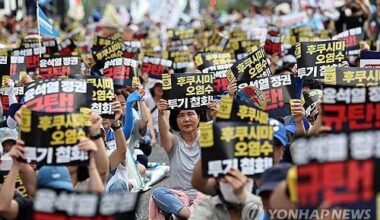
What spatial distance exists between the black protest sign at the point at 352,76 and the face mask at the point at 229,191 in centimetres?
218

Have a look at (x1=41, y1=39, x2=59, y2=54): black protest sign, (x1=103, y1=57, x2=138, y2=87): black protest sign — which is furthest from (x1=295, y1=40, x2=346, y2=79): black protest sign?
(x1=41, y1=39, x2=59, y2=54): black protest sign

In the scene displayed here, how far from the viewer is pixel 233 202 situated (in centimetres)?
600

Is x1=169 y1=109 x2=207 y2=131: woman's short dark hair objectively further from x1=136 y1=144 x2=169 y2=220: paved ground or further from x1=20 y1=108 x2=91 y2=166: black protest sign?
x1=20 y1=108 x2=91 y2=166: black protest sign

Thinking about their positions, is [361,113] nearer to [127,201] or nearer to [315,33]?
[127,201]

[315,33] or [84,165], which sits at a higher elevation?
[315,33]

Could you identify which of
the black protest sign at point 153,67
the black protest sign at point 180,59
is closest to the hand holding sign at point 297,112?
the black protest sign at point 153,67

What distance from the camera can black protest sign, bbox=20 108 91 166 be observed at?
5957 millimetres

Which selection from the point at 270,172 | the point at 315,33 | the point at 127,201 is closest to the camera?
the point at 127,201

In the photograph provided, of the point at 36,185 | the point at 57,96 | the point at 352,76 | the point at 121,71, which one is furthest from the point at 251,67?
the point at 36,185

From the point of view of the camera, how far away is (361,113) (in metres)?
6.12

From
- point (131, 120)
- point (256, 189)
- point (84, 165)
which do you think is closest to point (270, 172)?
point (256, 189)

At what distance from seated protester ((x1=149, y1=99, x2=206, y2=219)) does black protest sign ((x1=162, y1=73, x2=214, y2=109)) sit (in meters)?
0.10

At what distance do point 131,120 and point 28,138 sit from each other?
9.68ft

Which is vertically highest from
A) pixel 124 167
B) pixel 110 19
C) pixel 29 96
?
pixel 110 19
